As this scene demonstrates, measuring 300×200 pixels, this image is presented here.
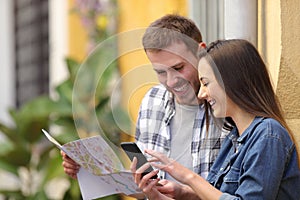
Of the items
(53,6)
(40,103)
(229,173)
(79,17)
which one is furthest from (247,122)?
(53,6)

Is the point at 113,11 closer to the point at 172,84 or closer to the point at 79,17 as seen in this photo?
the point at 79,17

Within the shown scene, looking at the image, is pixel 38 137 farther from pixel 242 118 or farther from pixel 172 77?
pixel 242 118

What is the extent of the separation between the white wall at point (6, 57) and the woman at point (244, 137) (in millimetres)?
7004

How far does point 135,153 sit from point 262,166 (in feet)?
1.30

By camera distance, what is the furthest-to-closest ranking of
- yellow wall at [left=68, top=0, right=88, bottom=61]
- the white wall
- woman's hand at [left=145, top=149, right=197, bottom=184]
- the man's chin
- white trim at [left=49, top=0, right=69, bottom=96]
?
the white wall < white trim at [left=49, top=0, right=69, bottom=96] < yellow wall at [left=68, top=0, right=88, bottom=61] < the man's chin < woman's hand at [left=145, top=149, right=197, bottom=184]

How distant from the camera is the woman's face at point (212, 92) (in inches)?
99.1

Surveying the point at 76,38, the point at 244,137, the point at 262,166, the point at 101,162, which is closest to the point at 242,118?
the point at 244,137

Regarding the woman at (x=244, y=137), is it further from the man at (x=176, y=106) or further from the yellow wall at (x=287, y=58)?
the yellow wall at (x=287, y=58)

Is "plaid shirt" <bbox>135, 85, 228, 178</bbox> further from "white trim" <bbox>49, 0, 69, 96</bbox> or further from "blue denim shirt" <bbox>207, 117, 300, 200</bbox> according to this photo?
"white trim" <bbox>49, 0, 69, 96</bbox>

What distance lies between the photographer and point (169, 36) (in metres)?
2.67

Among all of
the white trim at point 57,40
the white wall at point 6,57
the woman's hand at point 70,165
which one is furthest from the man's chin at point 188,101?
the white wall at point 6,57

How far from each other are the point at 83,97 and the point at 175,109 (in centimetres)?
29

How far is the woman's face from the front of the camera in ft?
8.26

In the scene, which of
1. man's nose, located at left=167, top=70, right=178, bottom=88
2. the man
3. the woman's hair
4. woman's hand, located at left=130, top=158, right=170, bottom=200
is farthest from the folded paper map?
the woman's hair
